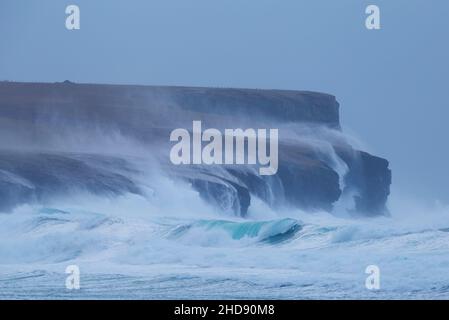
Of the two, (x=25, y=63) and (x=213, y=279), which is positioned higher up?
(x=25, y=63)

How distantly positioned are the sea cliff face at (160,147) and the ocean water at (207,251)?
73mm

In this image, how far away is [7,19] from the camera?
708cm

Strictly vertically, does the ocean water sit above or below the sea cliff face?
below

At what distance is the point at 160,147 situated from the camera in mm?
7066

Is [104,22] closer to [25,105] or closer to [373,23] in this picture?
[25,105]

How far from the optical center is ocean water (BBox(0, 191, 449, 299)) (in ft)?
22.8

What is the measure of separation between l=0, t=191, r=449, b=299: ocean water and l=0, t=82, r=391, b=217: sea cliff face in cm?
7

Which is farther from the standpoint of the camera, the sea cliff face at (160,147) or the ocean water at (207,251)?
the sea cliff face at (160,147)

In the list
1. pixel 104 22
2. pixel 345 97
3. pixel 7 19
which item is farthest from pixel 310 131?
pixel 7 19

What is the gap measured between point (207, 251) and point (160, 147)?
590 mm

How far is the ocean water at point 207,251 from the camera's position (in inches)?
274

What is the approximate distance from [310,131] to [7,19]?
1.68 meters

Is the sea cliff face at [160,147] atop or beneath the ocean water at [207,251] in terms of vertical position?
atop

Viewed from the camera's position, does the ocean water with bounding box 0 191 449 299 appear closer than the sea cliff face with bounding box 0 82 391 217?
Yes
